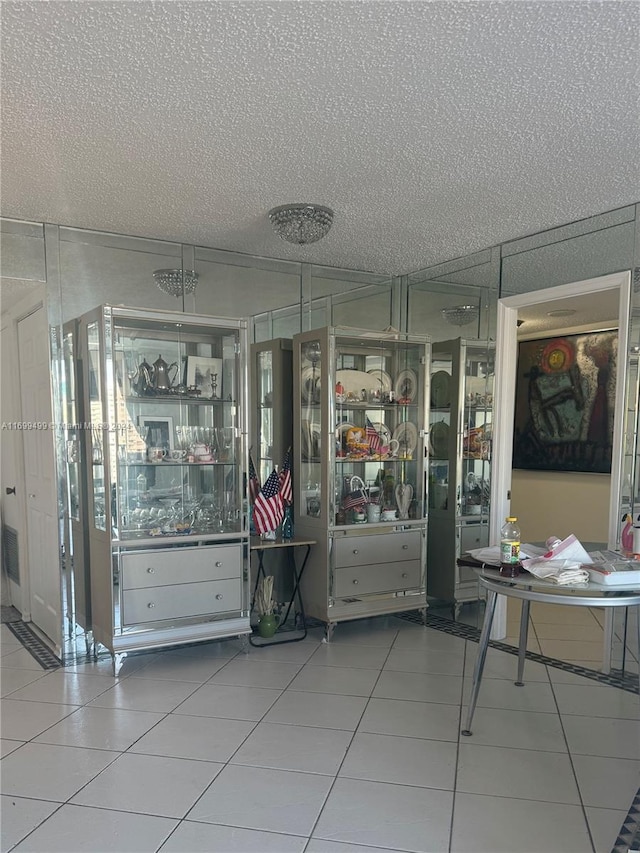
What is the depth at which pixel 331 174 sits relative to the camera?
10.1ft

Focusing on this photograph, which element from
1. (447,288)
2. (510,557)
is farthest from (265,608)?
(447,288)

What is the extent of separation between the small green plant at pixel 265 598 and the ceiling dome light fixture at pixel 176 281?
2076 mm

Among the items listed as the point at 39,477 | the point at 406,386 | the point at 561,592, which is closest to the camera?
the point at 561,592

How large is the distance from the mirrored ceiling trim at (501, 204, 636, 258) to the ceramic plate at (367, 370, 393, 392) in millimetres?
1160

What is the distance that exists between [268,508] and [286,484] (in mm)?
252

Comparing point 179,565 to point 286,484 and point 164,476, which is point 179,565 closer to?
point 164,476

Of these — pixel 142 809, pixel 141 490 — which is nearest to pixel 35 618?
pixel 141 490

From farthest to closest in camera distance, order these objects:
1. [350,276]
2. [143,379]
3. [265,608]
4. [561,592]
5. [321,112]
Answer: [350,276] → [265,608] → [143,379] → [561,592] → [321,112]

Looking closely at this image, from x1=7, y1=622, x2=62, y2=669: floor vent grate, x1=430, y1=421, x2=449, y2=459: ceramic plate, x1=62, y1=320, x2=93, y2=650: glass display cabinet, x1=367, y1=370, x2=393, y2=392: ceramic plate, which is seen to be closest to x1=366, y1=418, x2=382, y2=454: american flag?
x1=367, y1=370, x2=393, y2=392: ceramic plate

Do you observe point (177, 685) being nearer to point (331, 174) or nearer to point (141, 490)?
point (141, 490)

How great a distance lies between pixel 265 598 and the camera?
430cm

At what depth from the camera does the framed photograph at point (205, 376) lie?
4086 mm

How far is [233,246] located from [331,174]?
1.41 metres

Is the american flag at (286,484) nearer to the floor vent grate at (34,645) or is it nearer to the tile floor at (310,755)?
the tile floor at (310,755)
